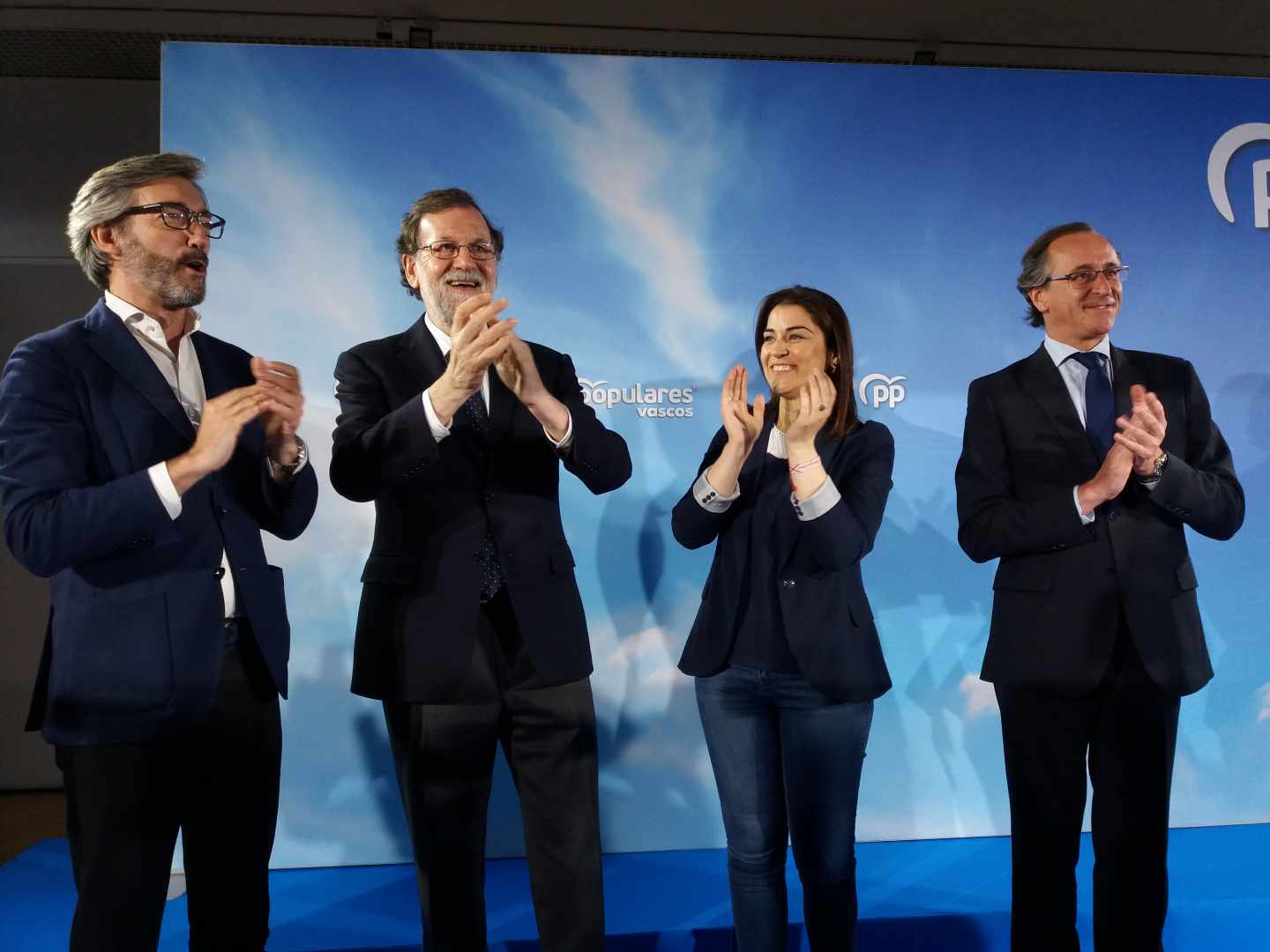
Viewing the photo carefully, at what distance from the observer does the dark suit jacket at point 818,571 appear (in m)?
2.33

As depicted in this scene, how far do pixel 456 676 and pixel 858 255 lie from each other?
231 centimetres

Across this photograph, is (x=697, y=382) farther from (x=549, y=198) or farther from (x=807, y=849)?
(x=807, y=849)

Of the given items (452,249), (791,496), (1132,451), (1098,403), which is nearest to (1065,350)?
(1098,403)

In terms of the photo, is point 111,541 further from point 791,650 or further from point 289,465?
point 791,650

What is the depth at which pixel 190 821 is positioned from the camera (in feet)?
6.77

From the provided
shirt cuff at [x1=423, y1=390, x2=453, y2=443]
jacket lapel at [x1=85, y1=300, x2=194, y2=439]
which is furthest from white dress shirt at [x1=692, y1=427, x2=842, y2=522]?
jacket lapel at [x1=85, y1=300, x2=194, y2=439]

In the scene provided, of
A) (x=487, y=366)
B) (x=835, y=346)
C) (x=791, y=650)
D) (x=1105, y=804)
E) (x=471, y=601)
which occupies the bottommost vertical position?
(x=1105, y=804)

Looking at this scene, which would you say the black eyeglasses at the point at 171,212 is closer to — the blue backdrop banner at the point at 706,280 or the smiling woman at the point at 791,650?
the smiling woman at the point at 791,650

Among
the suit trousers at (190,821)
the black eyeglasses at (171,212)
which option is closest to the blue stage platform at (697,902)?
the suit trousers at (190,821)

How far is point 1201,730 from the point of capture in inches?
151

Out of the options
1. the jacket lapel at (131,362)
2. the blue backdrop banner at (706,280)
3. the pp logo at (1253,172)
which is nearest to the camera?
the jacket lapel at (131,362)

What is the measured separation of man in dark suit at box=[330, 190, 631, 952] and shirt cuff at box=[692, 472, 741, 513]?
8.7 inches

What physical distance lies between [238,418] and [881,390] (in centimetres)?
244

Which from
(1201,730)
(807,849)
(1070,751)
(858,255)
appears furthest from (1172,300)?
(807,849)
